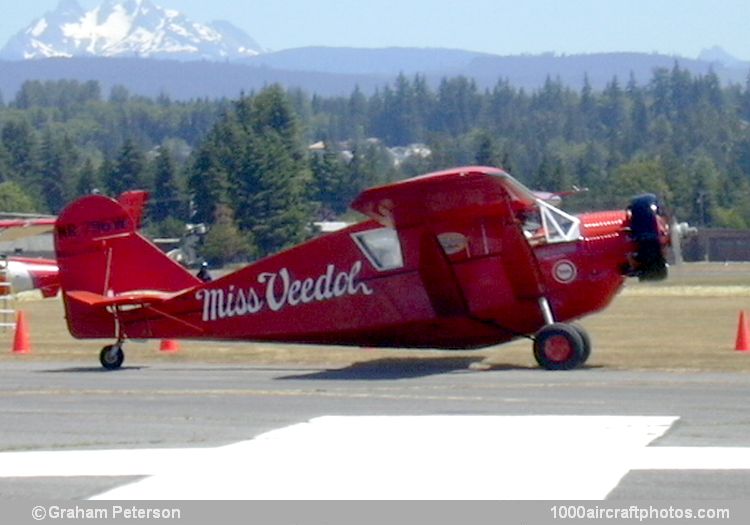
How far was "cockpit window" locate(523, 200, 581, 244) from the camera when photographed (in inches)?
730

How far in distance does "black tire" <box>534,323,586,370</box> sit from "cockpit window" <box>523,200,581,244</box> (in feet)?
3.80

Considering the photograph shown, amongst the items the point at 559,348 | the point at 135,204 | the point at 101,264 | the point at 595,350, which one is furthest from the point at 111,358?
the point at 595,350

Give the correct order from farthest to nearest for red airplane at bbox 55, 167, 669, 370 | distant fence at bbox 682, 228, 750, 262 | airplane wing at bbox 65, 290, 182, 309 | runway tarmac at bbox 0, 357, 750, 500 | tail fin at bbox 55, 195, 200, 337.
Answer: distant fence at bbox 682, 228, 750, 262 < tail fin at bbox 55, 195, 200, 337 < airplane wing at bbox 65, 290, 182, 309 < red airplane at bbox 55, 167, 669, 370 < runway tarmac at bbox 0, 357, 750, 500

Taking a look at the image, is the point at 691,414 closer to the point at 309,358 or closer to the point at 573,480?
the point at 573,480

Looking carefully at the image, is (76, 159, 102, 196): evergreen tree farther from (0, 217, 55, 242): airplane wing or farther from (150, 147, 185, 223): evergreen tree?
(0, 217, 55, 242): airplane wing

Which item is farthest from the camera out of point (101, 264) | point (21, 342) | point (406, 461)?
point (21, 342)

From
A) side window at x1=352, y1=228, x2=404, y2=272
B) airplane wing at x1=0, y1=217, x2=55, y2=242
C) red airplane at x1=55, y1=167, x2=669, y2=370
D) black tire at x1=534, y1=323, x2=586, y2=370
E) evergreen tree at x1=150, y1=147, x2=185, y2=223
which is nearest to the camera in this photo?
black tire at x1=534, y1=323, x2=586, y2=370

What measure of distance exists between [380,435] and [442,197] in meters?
5.83

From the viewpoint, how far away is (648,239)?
18188 mm

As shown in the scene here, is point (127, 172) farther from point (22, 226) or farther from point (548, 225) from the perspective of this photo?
point (548, 225)

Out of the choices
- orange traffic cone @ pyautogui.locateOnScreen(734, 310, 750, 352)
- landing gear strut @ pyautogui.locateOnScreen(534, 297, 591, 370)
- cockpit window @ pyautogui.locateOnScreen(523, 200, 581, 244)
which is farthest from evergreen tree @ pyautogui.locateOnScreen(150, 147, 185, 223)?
landing gear strut @ pyautogui.locateOnScreen(534, 297, 591, 370)

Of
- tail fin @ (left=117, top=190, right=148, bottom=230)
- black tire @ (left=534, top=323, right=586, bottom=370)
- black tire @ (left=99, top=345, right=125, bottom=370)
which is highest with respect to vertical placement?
tail fin @ (left=117, top=190, right=148, bottom=230)

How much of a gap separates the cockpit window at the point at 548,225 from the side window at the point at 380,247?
1.63 metres

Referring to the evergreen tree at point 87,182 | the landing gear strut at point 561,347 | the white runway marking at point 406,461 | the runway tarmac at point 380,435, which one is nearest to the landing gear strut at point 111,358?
the runway tarmac at point 380,435
